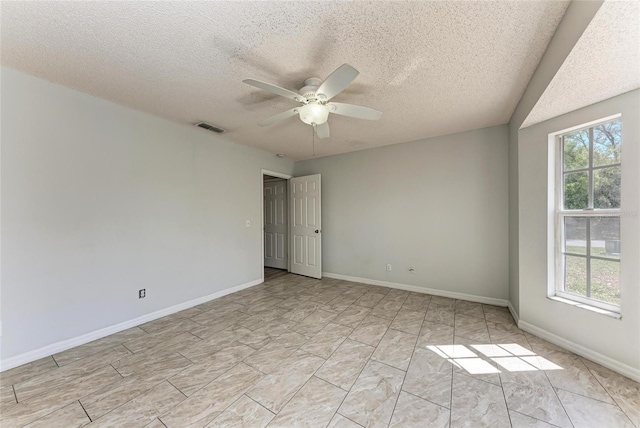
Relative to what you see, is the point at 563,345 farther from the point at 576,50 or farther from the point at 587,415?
the point at 576,50

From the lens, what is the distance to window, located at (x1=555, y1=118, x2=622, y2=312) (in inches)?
76.3

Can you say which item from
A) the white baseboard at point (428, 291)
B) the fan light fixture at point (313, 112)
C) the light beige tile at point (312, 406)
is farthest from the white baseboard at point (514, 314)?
the fan light fixture at point (313, 112)

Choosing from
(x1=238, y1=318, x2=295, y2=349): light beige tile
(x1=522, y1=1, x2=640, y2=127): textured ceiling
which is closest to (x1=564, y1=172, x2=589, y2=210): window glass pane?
(x1=522, y1=1, x2=640, y2=127): textured ceiling

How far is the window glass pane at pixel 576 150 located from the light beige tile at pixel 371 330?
2419 mm

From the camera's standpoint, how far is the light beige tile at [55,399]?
4.81 ft

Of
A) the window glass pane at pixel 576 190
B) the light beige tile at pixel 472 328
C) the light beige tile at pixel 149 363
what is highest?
the window glass pane at pixel 576 190

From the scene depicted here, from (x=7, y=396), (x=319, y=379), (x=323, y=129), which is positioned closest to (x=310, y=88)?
(x=323, y=129)

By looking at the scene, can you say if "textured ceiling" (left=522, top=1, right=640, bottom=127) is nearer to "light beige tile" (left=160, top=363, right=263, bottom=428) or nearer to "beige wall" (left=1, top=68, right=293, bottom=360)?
"light beige tile" (left=160, top=363, right=263, bottom=428)

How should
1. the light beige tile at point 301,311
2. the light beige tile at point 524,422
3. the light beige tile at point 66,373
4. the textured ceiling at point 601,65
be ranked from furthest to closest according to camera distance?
the light beige tile at point 301,311 → the light beige tile at point 66,373 → the light beige tile at point 524,422 → the textured ceiling at point 601,65

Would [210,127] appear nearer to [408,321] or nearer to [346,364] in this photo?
[346,364]

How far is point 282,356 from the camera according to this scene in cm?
210

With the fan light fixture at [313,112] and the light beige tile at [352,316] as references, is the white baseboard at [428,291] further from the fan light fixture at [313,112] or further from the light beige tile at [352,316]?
the fan light fixture at [313,112]

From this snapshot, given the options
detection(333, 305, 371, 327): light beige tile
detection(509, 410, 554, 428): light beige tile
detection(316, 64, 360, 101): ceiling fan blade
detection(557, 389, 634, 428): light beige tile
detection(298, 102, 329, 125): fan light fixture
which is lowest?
detection(333, 305, 371, 327): light beige tile

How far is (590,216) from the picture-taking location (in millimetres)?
2082
